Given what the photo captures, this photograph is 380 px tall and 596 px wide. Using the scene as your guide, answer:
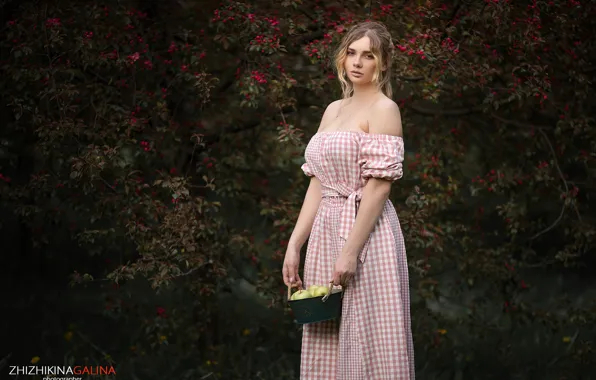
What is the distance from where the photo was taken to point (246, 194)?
225 inches

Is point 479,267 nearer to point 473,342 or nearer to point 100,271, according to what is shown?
point 473,342

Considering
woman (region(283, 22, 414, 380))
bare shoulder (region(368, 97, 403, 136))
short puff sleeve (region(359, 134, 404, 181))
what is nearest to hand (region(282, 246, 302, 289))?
woman (region(283, 22, 414, 380))

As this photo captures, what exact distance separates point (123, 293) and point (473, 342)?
229 cm

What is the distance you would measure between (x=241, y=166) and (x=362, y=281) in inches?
94.5

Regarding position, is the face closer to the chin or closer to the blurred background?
the chin

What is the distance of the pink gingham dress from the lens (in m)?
3.44

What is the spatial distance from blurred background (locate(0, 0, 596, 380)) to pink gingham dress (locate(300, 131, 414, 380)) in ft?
4.71

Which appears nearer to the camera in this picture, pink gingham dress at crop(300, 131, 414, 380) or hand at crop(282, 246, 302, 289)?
pink gingham dress at crop(300, 131, 414, 380)

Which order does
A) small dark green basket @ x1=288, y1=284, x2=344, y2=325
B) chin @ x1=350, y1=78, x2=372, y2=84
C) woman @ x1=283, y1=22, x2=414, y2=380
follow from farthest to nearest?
chin @ x1=350, y1=78, x2=372, y2=84 < woman @ x1=283, y1=22, x2=414, y2=380 < small dark green basket @ x1=288, y1=284, x2=344, y2=325

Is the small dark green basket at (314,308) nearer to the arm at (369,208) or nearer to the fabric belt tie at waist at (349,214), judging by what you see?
the arm at (369,208)

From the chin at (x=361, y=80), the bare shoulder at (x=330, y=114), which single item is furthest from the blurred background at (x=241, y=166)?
the chin at (x=361, y=80)

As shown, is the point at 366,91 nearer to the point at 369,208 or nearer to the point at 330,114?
the point at 330,114

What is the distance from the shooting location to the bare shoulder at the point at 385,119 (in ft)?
11.3

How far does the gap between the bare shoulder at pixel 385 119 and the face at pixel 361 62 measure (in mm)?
128
